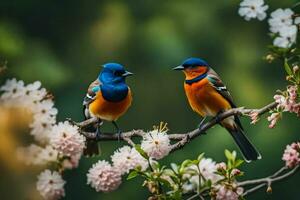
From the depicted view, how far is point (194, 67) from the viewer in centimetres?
163

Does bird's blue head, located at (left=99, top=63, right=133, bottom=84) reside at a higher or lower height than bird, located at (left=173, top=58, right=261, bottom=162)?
higher

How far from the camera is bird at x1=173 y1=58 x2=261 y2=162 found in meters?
1.63

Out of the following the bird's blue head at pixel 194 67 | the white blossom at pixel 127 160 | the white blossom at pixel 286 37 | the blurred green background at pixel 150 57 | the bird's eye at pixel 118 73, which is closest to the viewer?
the white blossom at pixel 286 37

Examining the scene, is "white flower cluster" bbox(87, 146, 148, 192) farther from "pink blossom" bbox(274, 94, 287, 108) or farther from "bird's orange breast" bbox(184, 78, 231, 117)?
"bird's orange breast" bbox(184, 78, 231, 117)

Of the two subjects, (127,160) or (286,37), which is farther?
(127,160)

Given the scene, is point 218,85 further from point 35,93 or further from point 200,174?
point 35,93

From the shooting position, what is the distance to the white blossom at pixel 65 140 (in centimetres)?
128

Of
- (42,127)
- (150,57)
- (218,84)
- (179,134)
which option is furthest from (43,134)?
(150,57)

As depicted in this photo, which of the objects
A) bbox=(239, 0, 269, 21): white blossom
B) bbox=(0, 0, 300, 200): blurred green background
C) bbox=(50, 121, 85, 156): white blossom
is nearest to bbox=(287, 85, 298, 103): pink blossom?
bbox=(239, 0, 269, 21): white blossom

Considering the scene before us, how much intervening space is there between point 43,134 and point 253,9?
0.39m

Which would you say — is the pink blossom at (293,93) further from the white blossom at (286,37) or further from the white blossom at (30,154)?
the white blossom at (30,154)

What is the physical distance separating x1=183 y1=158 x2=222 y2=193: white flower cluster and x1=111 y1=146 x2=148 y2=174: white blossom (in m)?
0.08

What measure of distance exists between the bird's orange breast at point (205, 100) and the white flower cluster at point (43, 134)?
379 mm

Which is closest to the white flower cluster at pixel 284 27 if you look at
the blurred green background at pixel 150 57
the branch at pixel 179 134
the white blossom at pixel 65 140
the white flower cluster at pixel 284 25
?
the white flower cluster at pixel 284 25
